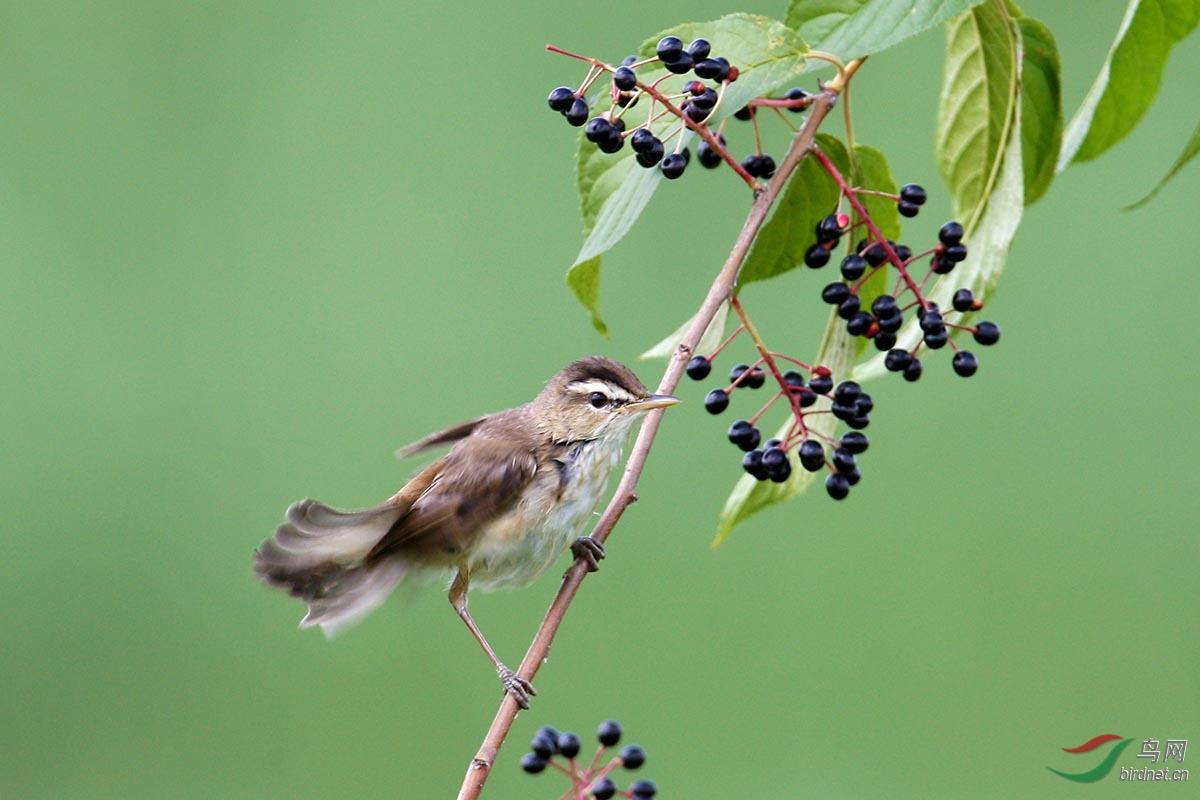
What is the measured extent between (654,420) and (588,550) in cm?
62

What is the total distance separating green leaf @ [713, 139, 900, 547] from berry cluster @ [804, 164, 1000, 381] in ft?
0.18

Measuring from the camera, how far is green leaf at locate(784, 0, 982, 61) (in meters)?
2.19

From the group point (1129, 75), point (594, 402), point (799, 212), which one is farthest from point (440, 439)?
point (1129, 75)

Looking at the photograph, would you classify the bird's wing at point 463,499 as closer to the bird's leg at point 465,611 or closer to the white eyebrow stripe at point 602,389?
the bird's leg at point 465,611

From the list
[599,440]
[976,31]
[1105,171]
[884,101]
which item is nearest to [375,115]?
[884,101]

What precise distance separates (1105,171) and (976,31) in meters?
3.91

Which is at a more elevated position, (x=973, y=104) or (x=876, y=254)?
(x=973, y=104)

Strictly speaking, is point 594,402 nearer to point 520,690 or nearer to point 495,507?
point 495,507

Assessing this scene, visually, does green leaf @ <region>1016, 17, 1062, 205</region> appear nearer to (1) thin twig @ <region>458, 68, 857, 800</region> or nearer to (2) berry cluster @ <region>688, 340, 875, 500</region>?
(1) thin twig @ <region>458, 68, 857, 800</region>

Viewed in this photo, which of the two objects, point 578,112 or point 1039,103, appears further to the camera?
point 1039,103

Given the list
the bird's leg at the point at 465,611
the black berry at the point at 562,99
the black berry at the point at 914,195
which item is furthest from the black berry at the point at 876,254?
the bird's leg at the point at 465,611

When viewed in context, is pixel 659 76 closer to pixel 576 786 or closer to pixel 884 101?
pixel 576 786

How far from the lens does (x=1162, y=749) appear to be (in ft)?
13.1

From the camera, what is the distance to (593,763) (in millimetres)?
2646
